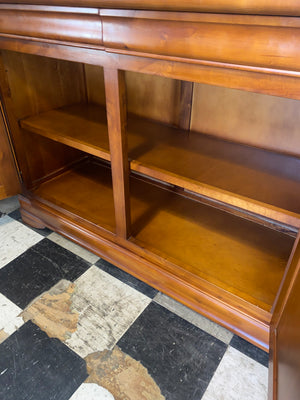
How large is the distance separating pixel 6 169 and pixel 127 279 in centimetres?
78

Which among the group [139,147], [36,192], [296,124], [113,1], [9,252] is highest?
[113,1]

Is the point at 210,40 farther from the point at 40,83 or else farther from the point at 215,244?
the point at 40,83

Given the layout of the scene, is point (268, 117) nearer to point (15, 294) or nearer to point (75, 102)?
point (75, 102)

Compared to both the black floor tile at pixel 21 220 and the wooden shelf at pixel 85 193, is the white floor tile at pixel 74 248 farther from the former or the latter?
the wooden shelf at pixel 85 193

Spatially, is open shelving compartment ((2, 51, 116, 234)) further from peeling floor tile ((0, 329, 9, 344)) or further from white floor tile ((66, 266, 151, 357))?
peeling floor tile ((0, 329, 9, 344))

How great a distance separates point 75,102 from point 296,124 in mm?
1094

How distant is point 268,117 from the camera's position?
1.06 meters

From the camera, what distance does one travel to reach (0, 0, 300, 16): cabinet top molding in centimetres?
51

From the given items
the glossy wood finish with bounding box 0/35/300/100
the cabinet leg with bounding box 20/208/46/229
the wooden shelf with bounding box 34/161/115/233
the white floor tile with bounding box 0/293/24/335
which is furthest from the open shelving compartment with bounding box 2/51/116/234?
the white floor tile with bounding box 0/293/24/335

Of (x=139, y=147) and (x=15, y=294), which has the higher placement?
(x=139, y=147)

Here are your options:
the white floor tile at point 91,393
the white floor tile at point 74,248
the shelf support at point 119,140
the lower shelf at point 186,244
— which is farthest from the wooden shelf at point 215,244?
the white floor tile at point 91,393

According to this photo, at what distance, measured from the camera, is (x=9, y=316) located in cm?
111

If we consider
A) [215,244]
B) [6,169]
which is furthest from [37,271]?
[215,244]

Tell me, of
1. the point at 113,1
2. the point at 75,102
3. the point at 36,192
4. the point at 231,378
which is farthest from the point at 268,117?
the point at 36,192
